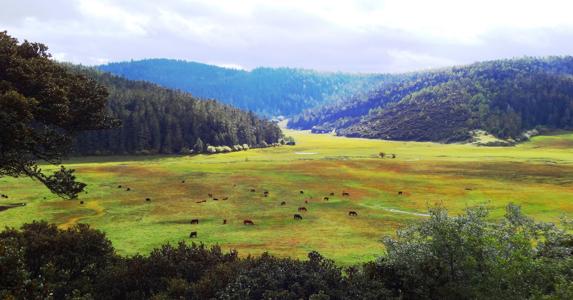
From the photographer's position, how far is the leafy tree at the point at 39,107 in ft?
69.3

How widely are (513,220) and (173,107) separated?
601 ft

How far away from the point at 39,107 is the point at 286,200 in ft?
160

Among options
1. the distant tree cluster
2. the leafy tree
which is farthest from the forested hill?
the distant tree cluster

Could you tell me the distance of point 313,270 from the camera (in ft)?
66.4

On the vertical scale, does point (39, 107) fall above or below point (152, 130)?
below

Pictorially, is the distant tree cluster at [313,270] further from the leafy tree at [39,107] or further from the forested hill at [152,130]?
the forested hill at [152,130]

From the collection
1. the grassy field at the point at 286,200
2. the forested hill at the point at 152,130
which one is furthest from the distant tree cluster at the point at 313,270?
the forested hill at the point at 152,130

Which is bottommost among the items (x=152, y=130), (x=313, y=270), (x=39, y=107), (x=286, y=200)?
(x=286, y=200)

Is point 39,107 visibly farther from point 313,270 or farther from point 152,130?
point 152,130

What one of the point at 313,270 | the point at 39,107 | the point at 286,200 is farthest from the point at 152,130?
the point at 313,270

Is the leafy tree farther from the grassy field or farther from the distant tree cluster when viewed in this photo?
the grassy field

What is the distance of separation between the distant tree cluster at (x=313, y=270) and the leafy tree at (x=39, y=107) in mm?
4017

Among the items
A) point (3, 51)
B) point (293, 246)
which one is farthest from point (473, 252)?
point (3, 51)

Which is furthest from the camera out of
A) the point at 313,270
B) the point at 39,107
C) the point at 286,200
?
the point at 286,200
